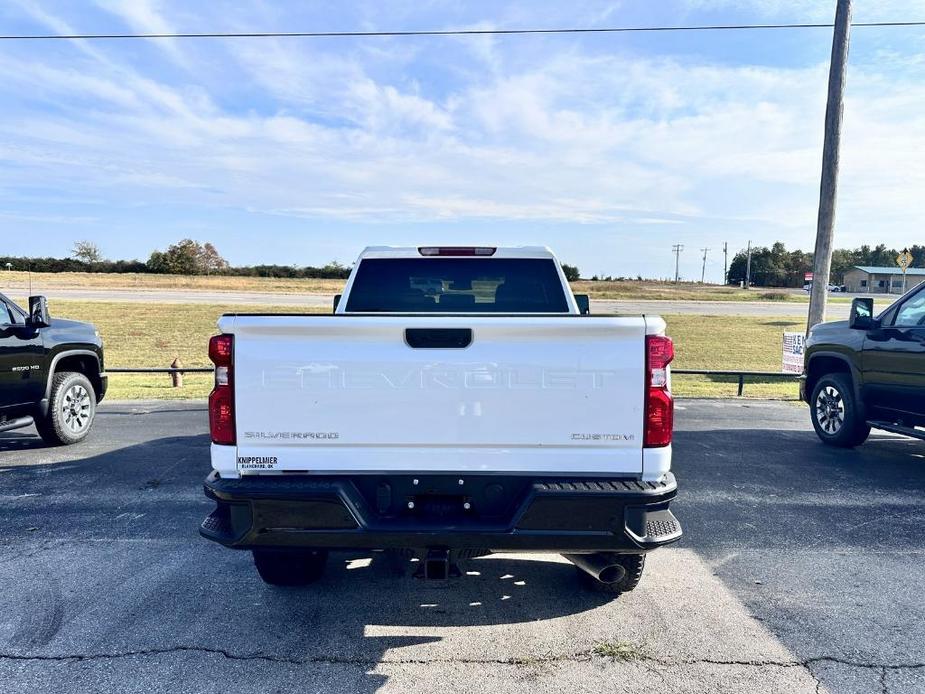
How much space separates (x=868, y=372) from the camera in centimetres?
716

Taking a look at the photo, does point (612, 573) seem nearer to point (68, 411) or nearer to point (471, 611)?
point (471, 611)

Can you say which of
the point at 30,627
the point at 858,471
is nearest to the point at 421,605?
the point at 30,627

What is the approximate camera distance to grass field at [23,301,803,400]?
13.6 metres

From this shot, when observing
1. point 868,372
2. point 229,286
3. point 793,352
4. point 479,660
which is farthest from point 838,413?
point 229,286

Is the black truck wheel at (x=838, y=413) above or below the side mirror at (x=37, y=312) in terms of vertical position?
below

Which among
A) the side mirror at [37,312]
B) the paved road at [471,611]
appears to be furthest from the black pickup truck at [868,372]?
the side mirror at [37,312]

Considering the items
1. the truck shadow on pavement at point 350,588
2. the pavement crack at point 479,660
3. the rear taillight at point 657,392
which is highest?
the rear taillight at point 657,392

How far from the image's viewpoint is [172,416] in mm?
9688

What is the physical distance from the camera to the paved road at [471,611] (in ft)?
9.92

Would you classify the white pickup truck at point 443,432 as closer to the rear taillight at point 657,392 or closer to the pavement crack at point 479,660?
the rear taillight at point 657,392

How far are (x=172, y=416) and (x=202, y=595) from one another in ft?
21.3

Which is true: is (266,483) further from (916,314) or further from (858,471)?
(916,314)

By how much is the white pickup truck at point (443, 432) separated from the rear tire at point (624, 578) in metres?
0.61

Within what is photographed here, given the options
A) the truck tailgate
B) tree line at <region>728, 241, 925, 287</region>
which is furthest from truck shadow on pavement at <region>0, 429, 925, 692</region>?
tree line at <region>728, 241, 925, 287</region>
